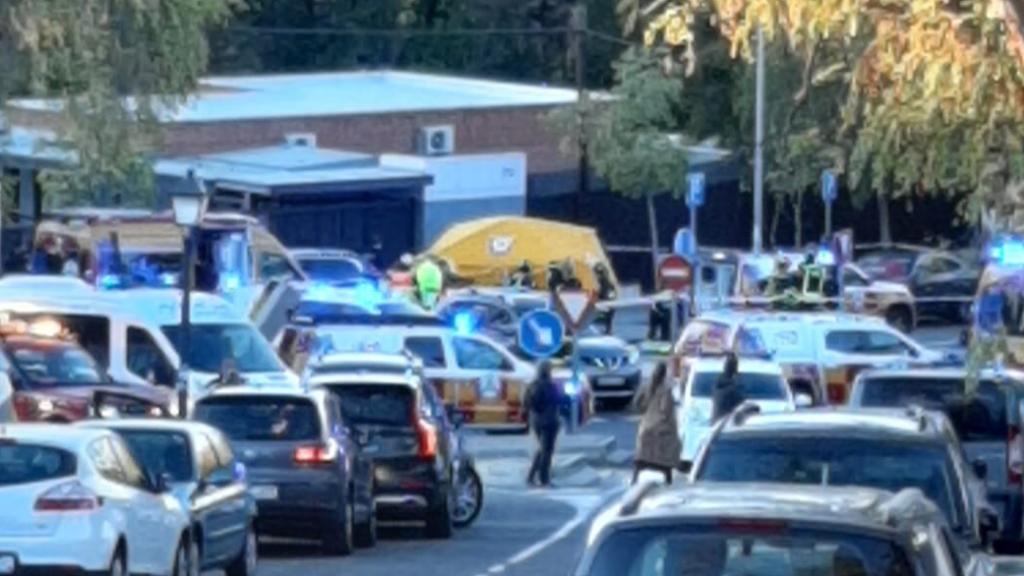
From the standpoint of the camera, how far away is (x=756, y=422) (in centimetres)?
1648

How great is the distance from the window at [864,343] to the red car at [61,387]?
13108 millimetres

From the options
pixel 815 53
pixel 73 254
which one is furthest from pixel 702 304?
pixel 815 53

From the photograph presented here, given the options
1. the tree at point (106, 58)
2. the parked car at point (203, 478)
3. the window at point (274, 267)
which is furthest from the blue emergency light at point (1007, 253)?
the window at point (274, 267)

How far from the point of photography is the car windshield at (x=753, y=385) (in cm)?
3597

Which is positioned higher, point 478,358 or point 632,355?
point 478,358

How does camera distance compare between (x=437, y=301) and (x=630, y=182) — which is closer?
(x=437, y=301)

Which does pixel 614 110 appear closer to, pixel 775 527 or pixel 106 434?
pixel 106 434

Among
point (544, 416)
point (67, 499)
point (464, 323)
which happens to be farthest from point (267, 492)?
point (464, 323)

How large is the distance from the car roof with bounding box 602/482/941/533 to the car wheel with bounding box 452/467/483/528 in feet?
64.2

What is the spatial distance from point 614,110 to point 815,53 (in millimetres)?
51494

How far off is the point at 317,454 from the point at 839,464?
37.1ft

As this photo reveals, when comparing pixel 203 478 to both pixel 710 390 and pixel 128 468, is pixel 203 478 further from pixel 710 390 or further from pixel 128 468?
pixel 710 390

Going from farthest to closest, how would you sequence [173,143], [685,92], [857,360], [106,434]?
[685,92] → [173,143] → [857,360] → [106,434]

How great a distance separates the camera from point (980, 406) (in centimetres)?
2594
